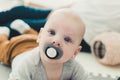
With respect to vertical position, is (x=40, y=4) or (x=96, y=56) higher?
(x=40, y=4)

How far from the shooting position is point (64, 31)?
2.22 feet

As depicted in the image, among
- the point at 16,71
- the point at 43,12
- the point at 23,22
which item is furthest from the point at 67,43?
the point at 43,12

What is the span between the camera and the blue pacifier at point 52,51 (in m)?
0.65

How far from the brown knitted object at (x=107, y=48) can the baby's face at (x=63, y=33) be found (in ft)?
1.31

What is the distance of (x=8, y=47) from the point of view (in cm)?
104

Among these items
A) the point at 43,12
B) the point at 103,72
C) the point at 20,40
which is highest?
the point at 43,12

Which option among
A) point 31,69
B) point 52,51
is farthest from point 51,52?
point 31,69

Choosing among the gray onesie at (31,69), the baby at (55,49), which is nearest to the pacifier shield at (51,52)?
the baby at (55,49)

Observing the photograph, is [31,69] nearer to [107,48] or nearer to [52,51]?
[52,51]

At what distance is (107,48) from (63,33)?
0.44 metres

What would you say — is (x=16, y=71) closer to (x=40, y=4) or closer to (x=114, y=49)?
(x=114, y=49)

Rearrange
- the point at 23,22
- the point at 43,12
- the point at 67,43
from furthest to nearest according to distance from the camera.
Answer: the point at 43,12, the point at 23,22, the point at 67,43

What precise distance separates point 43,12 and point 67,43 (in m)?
0.67

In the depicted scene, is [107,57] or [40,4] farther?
[40,4]
